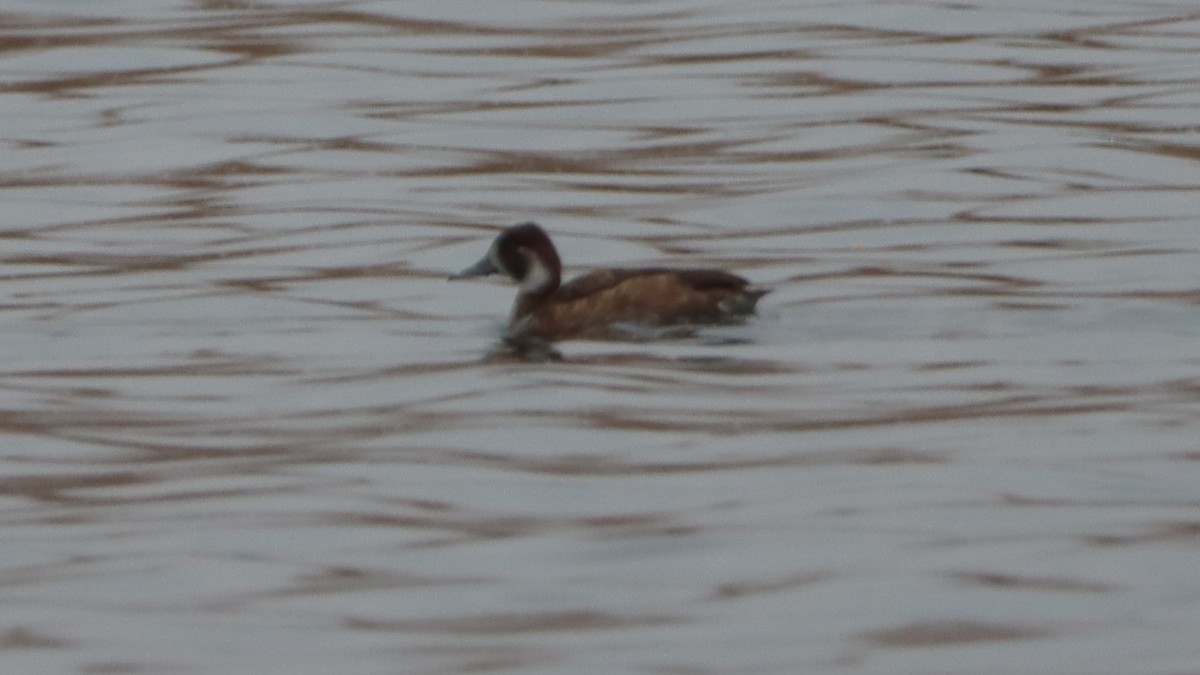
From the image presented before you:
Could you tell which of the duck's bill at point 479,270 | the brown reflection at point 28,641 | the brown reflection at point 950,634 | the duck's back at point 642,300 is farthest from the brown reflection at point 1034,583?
the duck's bill at point 479,270

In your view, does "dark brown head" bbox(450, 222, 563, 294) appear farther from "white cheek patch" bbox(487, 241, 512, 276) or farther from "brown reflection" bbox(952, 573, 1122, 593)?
"brown reflection" bbox(952, 573, 1122, 593)

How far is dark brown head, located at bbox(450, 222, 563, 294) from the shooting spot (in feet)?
43.2

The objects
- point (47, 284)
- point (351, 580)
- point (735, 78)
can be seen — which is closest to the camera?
point (351, 580)

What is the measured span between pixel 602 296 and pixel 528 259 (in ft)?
1.81

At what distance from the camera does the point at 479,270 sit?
13.5m

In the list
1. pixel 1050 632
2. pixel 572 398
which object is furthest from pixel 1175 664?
pixel 572 398

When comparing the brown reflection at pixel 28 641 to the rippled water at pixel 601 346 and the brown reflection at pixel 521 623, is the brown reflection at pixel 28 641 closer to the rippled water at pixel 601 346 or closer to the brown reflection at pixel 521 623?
the rippled water at pixel 601 346

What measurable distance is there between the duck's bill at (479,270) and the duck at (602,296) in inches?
2.4

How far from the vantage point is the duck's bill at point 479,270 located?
13414 mm

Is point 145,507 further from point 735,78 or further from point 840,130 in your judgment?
point 735,78

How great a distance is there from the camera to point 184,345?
12.9m

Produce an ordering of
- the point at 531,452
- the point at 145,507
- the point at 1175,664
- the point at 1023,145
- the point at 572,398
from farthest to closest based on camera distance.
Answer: the point at 1023,145 → the point at 572,398 → the point at 531,452 → the point at 145,507 → the point at 1175,664

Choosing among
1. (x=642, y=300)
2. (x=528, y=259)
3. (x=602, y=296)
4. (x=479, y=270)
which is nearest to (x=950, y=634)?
(x=642, y=300)

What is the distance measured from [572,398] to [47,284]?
3.67 metres
